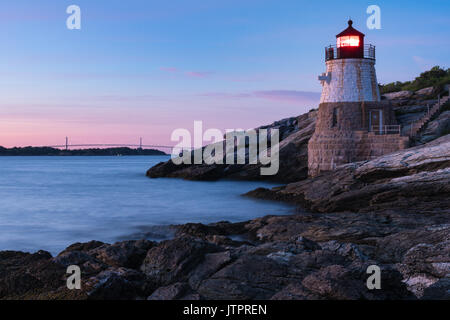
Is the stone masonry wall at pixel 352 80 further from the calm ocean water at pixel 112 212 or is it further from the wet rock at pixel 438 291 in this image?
the wet rock at pixel 438 291

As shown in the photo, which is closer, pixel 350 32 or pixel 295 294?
pixel 295 294

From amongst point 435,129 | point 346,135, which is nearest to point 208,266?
point 346,135

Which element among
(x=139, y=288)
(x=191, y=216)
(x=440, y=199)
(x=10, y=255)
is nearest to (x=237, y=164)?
(x=191, y=216)

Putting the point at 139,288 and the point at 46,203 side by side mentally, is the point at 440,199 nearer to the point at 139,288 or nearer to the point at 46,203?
the point at 139,288

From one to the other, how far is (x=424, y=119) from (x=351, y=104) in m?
3.69

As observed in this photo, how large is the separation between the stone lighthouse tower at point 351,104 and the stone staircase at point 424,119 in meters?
1.10

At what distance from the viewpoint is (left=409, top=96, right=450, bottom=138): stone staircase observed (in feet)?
75.4

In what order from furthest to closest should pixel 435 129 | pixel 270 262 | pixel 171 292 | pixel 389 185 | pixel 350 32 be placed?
pixel 350 32 → pixel 435 129 → pixel 389 185 → pixel 270 262 → pixel 171 292

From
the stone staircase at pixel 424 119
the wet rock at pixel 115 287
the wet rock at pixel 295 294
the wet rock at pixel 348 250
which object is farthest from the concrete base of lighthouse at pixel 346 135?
the wet rock at pixel 115 287

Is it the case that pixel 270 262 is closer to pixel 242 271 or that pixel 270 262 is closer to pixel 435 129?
pixel 242 271

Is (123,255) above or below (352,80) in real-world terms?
below

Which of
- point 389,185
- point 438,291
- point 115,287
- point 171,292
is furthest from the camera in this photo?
point 389,185

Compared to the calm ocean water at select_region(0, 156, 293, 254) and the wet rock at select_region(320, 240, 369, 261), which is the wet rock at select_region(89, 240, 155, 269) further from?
the calm ocean water at select_region(0, 156, 293, 254)

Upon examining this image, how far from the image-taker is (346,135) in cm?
2389
